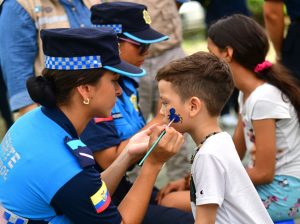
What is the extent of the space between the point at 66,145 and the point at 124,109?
813 millimetres

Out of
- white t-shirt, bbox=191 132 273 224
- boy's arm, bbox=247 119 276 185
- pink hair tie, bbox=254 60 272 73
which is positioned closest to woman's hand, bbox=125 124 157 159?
white t-shirt, bbox=191 132 273 224

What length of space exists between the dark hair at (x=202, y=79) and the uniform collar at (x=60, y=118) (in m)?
0.42

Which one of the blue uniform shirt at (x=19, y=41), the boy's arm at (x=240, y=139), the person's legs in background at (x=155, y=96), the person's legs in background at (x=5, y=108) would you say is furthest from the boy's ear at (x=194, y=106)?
the person's legs in background at (x=5, y=108)

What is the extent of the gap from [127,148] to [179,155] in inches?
67.0

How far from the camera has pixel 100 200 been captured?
2.19 metres

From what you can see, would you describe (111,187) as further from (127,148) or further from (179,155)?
(179,155)

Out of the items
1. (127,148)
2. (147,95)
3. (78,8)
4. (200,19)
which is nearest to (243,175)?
(127,148)

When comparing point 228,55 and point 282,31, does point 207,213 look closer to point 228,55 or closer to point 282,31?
point 228,55

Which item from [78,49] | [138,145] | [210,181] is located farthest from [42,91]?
[210,181]

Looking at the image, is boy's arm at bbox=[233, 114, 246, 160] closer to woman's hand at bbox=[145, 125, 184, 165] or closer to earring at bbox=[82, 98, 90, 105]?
woman's hand at bbox=[145, 125, 184, 165]

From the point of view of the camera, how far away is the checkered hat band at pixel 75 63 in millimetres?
2217

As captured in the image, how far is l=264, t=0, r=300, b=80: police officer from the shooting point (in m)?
3.88

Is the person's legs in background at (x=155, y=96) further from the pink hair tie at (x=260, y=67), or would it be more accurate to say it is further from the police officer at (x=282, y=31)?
the pink hair tie at (x=260, y=67)

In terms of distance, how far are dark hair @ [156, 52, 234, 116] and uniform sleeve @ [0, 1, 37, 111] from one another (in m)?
1.22
